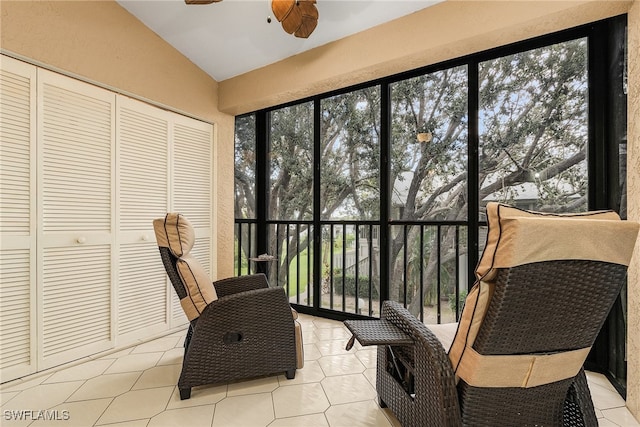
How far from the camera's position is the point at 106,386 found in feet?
6.48

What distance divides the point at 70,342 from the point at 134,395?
81cm

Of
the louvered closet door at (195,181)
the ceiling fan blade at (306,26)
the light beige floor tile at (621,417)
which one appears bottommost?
the light beige floor tile at (621,417)

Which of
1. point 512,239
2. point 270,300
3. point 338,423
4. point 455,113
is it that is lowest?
point 338,423

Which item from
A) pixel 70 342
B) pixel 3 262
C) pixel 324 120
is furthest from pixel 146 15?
pixel 70 342

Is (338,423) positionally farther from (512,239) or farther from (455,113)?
(455,113)

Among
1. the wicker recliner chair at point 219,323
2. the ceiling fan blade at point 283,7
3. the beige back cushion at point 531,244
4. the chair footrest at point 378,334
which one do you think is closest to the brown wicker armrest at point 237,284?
the wicker recliner chair at point 219,323

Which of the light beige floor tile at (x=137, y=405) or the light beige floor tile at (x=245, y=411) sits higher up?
the light beige floor tile at (x=137, y=405)

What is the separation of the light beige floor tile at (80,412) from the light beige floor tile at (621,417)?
8.80ft

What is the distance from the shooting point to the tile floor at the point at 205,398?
1644 millimetres

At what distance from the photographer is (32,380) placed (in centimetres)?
205

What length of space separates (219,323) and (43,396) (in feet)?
3.75

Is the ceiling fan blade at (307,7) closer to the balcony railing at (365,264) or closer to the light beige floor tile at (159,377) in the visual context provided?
the balcony railing at (365,264)

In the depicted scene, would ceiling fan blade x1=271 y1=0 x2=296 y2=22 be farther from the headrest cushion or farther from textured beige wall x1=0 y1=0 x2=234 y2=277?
textured beige wall x1=0 y1=0 x2=234 y2=277

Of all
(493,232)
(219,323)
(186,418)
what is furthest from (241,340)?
(493,232)
